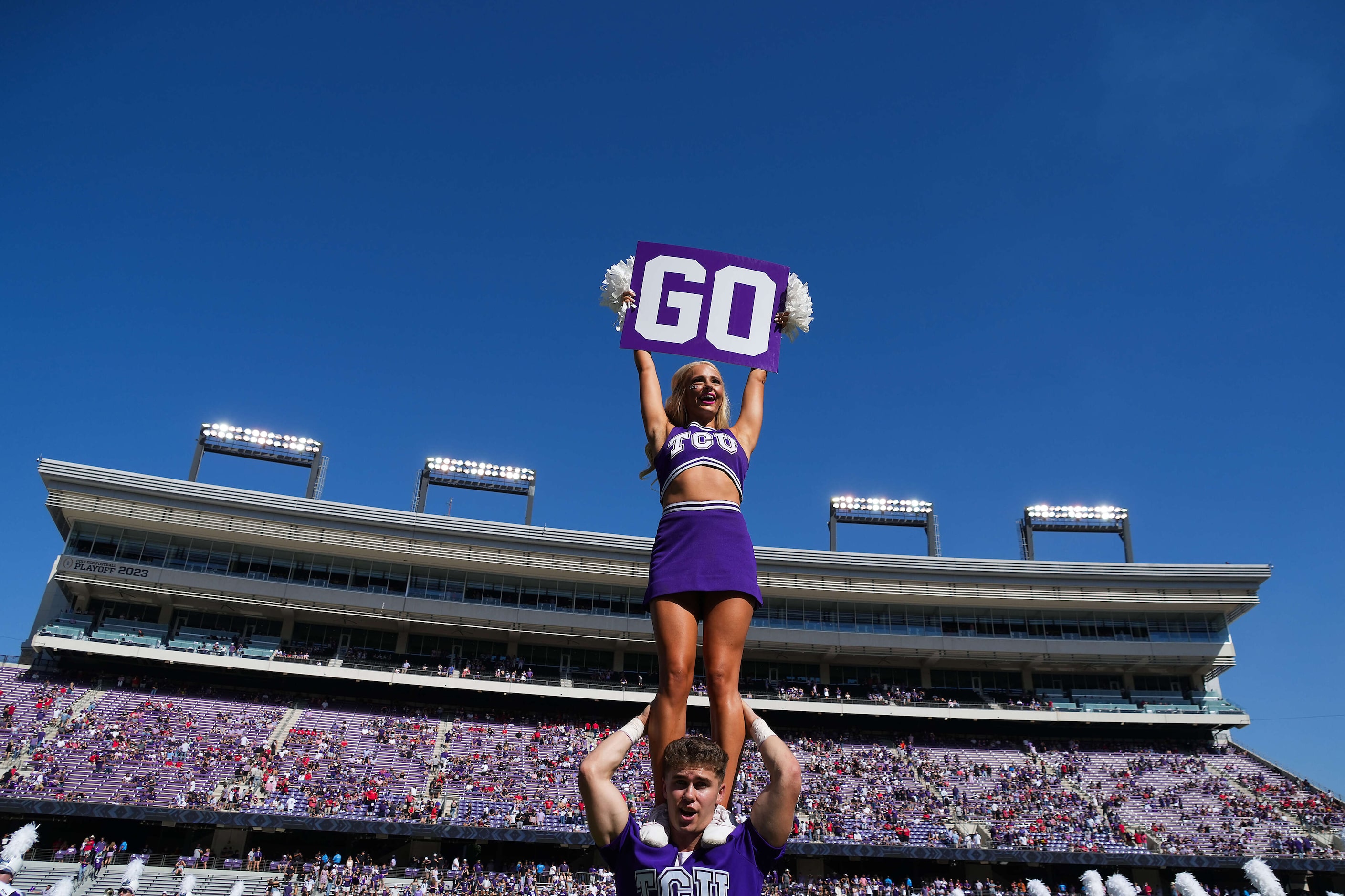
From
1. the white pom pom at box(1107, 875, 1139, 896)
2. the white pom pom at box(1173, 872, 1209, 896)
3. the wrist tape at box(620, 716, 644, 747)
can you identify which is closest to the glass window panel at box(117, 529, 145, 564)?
the white pom pom at box(1107, 875, 1139, 896)

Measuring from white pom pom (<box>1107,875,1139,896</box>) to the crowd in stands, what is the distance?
7.92 feet

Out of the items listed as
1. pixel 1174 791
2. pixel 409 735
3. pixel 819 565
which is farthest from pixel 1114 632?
pixel 409 735

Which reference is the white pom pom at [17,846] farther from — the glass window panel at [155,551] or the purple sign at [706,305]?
the glass window panel at [155,551]

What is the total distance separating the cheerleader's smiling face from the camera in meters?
5.82

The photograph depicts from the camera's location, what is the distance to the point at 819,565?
4572 centimetres

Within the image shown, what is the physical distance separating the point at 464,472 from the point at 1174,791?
38.7 m

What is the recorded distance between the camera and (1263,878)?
1268 inches

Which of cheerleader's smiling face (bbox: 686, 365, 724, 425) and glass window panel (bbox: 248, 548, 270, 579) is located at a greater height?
glass window panel (bbox: 248, 548, 270, 579)

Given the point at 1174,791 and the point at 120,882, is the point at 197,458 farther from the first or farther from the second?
the point at 1174,791

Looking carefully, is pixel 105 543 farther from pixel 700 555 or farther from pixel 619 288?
pixel 700 555

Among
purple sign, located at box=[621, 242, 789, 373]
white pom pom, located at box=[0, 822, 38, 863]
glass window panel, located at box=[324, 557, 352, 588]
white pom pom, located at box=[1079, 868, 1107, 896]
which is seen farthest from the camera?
glass window panel, located at box=[324, 557, 352, 588]

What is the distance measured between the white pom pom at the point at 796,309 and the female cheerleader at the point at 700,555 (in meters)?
0.71

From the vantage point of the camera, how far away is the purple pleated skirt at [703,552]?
4859 mm

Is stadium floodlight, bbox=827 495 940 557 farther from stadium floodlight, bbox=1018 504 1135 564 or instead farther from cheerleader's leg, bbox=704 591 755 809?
cheerleader's leg, bbox=704 591 755 809
